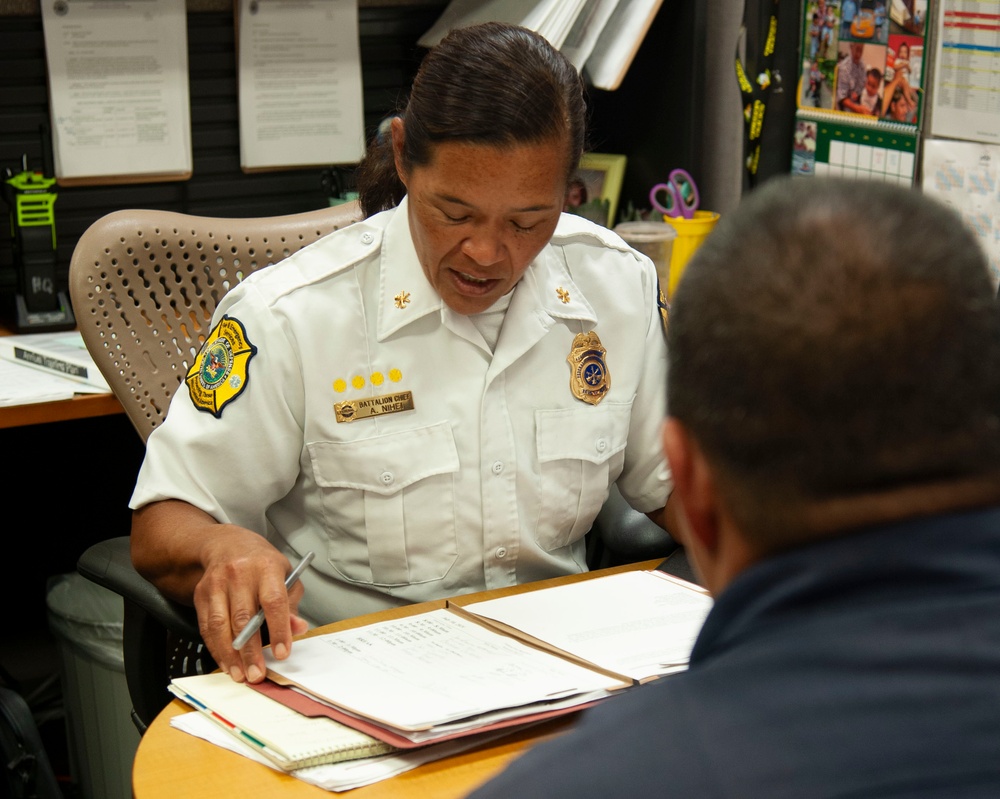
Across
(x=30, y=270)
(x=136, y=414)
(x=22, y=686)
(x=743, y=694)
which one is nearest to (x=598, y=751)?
(x=743, y=694)

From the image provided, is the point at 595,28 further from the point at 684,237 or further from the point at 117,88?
the point at 117,88

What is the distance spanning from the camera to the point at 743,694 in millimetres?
506

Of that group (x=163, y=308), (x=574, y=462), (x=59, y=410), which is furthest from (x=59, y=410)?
(x=574, y=462)

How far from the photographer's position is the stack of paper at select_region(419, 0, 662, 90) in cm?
210

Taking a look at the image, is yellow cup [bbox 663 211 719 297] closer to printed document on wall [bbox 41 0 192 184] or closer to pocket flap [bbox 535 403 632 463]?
pocket flap [bbox 535 403 632 463]

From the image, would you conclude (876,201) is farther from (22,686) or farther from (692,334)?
(22,686)

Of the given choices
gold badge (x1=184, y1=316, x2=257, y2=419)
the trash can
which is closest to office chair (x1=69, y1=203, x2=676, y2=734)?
gold badge (x1=184, y1=316, x2=257, y2=419)

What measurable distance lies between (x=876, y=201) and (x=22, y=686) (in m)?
2.28

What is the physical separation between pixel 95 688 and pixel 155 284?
0.73 m

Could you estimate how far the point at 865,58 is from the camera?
6.34 ft

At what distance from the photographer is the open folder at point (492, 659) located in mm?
984

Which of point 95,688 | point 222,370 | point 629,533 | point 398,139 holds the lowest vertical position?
point 95,688

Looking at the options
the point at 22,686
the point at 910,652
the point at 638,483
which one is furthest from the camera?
the point at 22,686

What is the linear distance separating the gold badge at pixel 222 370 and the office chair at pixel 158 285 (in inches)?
10.2
